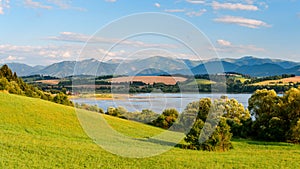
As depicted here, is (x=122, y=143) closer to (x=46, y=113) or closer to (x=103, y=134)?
(x=103, y=134)

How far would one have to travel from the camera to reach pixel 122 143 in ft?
110

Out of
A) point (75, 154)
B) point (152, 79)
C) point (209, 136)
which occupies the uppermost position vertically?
point (152, 79)

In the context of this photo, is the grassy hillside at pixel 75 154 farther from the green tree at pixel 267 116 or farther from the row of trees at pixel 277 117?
the green tree at pixel 267 116

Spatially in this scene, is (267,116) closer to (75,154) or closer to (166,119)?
(166,119)

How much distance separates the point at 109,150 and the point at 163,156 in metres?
4.31

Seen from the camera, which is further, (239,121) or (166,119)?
(166,119)

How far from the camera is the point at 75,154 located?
25969 mm

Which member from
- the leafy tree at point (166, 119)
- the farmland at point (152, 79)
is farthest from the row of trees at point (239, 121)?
→ the farmland at point (152, 79)

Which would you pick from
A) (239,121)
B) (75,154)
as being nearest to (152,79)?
(75,154)

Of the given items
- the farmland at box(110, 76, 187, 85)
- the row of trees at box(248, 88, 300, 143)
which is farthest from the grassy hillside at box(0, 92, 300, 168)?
the farmland at box(110, 76, 187, 85)

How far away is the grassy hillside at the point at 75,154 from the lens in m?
23.8

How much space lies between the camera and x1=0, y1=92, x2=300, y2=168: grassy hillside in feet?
78.2

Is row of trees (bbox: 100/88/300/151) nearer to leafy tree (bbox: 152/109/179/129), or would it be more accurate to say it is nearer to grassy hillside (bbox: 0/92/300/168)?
leafy tree (bbox: 152/109/179/129)

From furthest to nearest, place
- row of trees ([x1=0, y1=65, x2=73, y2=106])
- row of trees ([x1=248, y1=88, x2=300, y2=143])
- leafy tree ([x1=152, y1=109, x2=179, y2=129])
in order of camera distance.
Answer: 1. row of trees ([x1=0, y1=65, x2=73, y2=106])
2. leafy tree ([x1=152, y1=109, x2=179, y2=129])
3. row of trees ([x1=248, y1=88, x2=300, y2=143])
